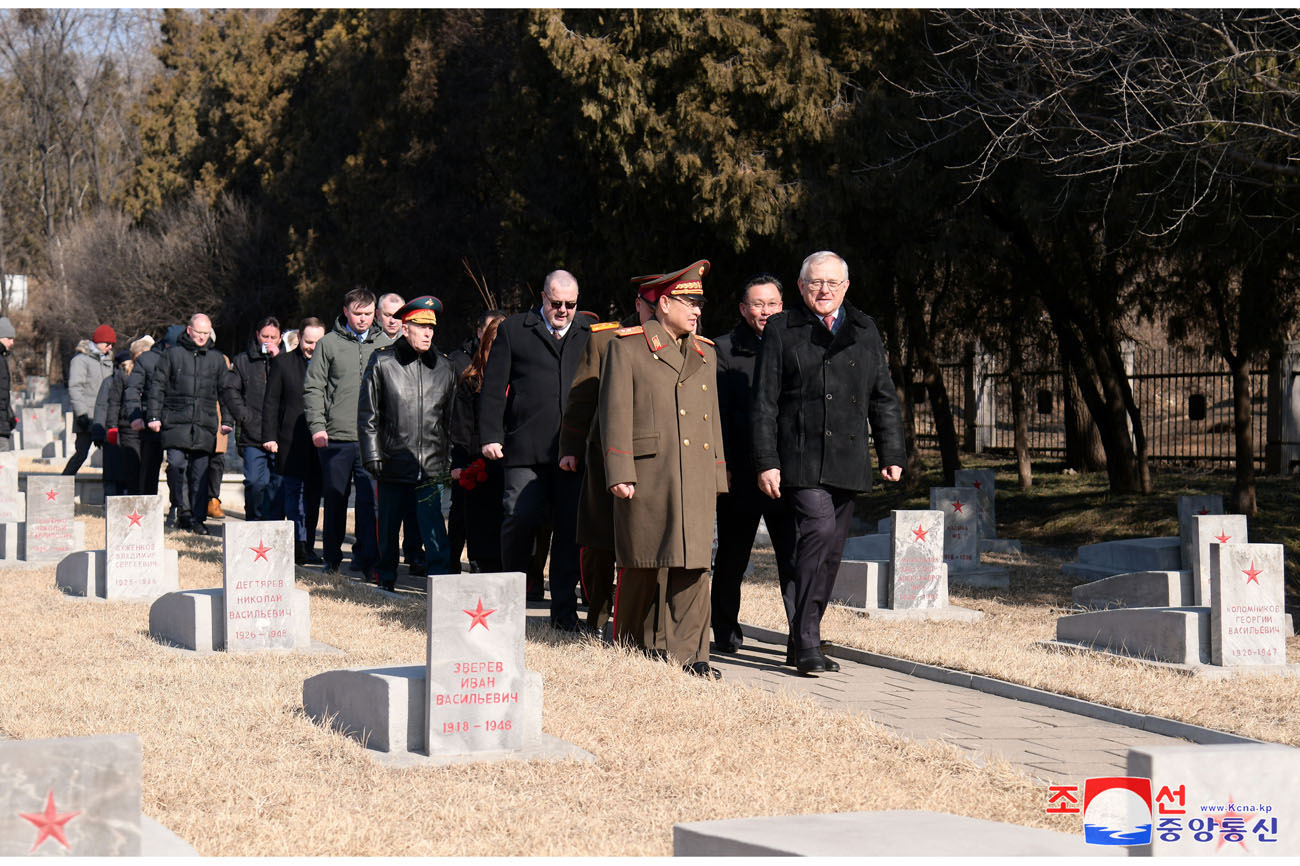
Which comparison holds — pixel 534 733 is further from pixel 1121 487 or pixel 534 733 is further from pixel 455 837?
pixel 1121 487

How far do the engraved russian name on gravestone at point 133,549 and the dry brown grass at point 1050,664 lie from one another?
4.39m

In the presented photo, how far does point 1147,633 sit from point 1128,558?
221 inches

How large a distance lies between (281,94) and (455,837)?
43469 millimetres

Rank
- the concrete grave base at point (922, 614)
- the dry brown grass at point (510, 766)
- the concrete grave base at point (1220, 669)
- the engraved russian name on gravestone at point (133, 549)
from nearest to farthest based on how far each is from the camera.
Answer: the dry brown grass at point (510, 766) → the concrete grave base at point (1220, 669) → the concrete grave base at point (922, 614) → the engraved russian name on gravestone at point (133, 549)

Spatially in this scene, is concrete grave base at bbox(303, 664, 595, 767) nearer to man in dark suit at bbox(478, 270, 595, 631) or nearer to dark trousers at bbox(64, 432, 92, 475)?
man in dark suit at bbox(478, 270, 595, 631)

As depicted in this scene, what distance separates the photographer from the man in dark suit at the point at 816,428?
8656 mm

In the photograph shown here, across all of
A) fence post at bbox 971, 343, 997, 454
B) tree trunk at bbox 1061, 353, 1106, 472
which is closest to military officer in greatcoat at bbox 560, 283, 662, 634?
tree trunk at bbox 1061, 353, 1106, 472

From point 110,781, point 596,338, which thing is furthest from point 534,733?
point 596,338

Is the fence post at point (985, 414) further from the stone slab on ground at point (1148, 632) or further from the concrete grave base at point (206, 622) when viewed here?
the concrete grave base at point (206, 622)

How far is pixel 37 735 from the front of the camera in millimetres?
6535

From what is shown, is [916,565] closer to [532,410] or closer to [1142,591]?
[1142,591]

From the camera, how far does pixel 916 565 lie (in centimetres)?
1134

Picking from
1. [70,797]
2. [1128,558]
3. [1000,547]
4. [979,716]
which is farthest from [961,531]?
[70,797]

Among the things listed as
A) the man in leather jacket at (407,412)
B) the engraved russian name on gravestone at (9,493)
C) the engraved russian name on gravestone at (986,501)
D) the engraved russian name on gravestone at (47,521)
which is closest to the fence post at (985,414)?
the engraved russian name on gravestone at (986,501)
